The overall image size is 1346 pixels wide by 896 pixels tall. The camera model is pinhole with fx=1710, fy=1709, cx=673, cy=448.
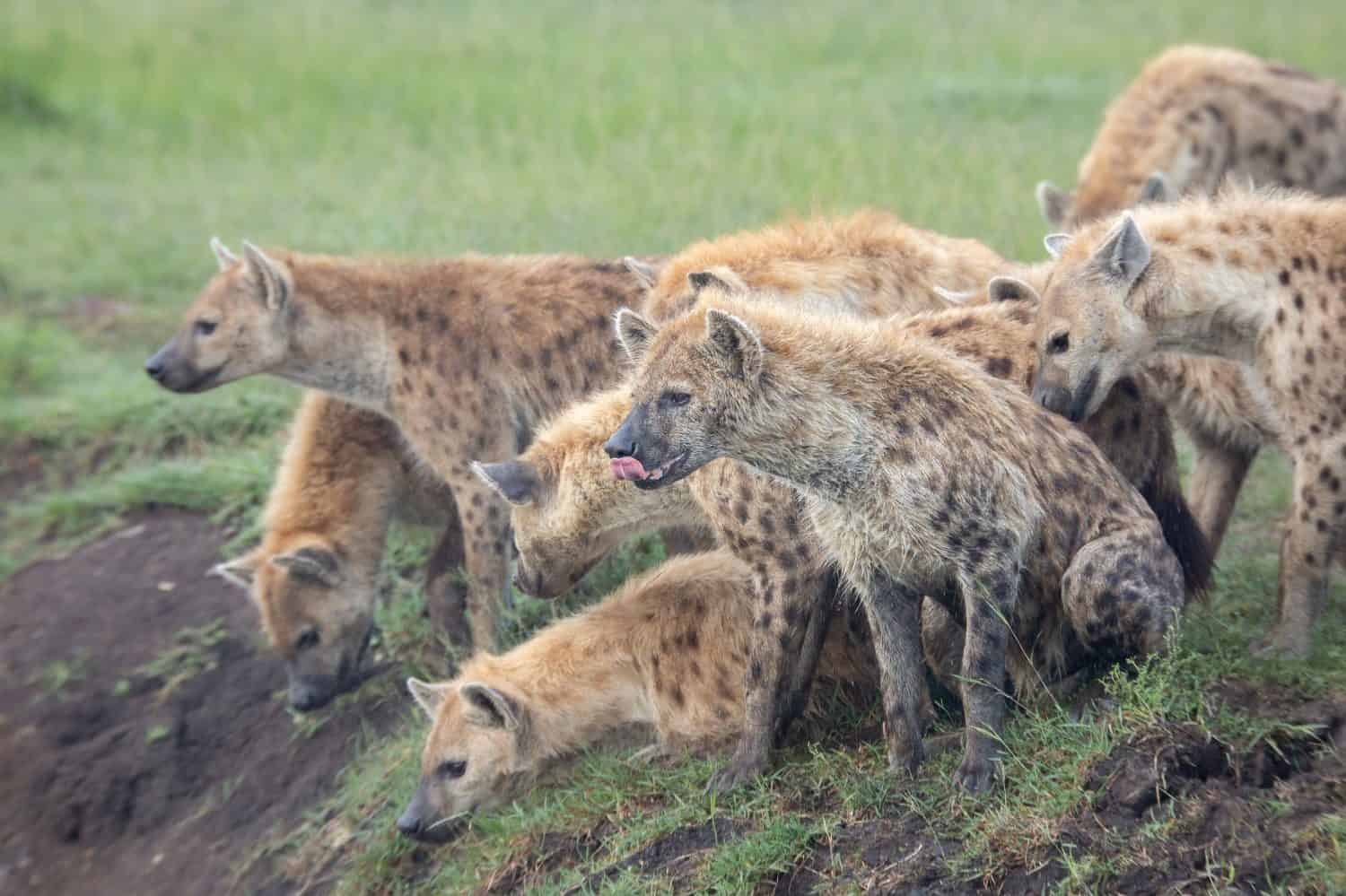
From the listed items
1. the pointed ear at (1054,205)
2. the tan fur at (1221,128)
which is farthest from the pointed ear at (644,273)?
the tan fur at (1221,128)

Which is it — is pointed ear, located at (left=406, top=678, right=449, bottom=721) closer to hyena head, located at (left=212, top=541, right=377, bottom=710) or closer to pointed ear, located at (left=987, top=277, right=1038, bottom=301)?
hyena head, located at (left=212, top=541, right=377, bottom=710)

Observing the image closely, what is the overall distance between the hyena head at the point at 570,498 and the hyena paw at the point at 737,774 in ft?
2.70

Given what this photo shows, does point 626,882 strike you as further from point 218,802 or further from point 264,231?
point 264,231

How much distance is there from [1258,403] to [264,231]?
6457 mm

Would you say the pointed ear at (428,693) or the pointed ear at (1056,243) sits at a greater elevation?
the pointed ear at (1056,243)

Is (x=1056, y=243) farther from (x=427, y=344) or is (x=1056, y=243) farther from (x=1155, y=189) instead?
(x=427, y=344)

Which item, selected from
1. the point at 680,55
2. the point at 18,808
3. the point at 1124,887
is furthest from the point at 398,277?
the point at 680,55

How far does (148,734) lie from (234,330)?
1.46 m

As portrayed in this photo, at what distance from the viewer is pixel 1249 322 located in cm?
463

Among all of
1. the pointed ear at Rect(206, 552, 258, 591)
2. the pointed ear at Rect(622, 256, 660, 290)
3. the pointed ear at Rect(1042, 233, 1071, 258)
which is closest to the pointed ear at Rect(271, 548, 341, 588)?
the pointed ear at Rect(206, 552, 258, 591)

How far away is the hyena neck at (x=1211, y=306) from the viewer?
4.61m

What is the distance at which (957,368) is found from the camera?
155 inches

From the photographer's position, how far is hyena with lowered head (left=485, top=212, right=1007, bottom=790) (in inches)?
167

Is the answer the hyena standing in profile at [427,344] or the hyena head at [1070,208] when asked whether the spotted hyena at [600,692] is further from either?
the hyena head at [1070,208]
